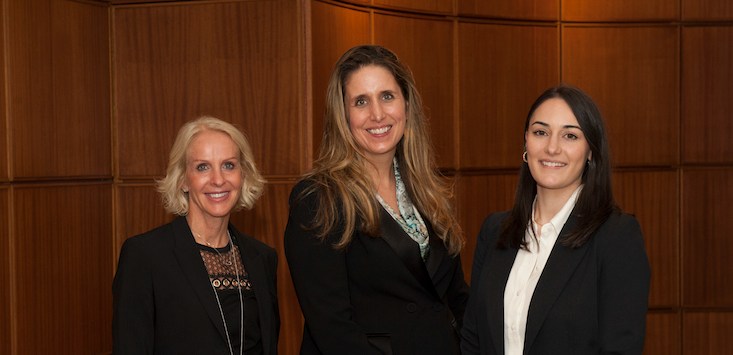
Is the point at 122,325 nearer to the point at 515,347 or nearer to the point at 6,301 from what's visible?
the point at 515,347

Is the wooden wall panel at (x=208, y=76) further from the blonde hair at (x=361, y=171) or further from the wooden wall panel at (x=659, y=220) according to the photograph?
the wooden wall panel at (x=659, y=220)

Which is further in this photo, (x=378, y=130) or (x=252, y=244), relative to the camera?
(x=252, y=244)

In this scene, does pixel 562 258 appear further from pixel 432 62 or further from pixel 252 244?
pixel 432 62

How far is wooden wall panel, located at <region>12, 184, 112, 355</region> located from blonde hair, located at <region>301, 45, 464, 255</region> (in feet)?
6.84

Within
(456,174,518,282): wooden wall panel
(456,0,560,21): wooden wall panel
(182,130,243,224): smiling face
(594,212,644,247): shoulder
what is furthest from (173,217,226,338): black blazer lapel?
(456,0,560,21): wooden wall panel

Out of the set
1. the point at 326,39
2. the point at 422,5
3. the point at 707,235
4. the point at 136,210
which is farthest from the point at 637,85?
the point at 136,210

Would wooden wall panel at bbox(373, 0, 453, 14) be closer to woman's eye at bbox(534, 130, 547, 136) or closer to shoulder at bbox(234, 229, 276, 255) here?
shoulder at bbox(234, 229, 276, 255)

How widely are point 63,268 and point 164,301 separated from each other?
6.95 ft

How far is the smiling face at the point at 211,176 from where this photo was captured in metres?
2.76

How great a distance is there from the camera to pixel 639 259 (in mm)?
2305

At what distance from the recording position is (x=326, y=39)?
15.6 feet

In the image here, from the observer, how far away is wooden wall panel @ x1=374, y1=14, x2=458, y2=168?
5258 mm

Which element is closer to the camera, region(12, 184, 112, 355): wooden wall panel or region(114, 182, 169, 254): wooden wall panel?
region(12, 184, 112, 355): wooden wall panel

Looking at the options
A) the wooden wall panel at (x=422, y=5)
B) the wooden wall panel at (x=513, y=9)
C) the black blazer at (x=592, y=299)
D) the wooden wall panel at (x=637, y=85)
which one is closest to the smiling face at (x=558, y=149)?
the black blazer at (x=592, y=299)
